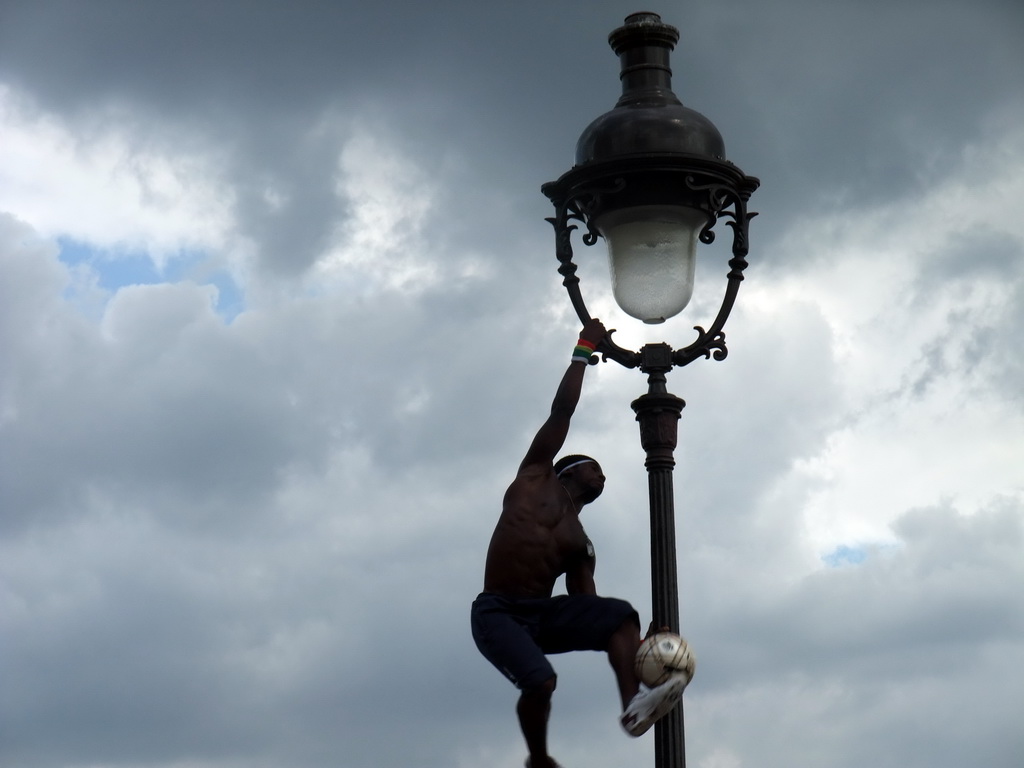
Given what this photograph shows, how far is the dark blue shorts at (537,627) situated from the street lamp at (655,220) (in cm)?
68

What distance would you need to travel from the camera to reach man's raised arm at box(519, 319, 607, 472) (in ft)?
42.2

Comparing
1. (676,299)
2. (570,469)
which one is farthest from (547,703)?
(676,299)

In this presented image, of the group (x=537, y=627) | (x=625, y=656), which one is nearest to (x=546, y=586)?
(x=537, y=627)

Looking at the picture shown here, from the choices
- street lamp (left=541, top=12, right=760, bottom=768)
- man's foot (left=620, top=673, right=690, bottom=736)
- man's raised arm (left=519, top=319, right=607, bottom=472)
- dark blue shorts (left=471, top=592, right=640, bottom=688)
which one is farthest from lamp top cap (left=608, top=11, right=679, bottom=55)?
man's foot (left=620, top=673, right=690, bottom=736)

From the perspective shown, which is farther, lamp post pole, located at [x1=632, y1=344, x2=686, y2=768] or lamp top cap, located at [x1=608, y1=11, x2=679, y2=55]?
lamp top cap, located at [x1=608, y1=11, x2=679, y2=55]

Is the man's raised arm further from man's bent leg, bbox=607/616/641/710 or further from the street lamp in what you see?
man's bent leg, bbox=607/616/641/710

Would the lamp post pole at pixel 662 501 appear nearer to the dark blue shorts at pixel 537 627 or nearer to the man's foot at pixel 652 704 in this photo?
the man's foot at pixel 652 704

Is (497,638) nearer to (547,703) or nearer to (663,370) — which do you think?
(547,703)

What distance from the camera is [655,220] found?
1292 cm

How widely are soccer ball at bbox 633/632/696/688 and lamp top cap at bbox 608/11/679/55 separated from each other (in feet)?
12.7

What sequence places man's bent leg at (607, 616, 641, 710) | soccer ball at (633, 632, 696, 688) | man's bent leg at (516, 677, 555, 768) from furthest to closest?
man's bent leg at (516, 677, 555, 768), man's bent leg at (607, 616, 641, 710), soccer ball at (633, 632, 696, 688)

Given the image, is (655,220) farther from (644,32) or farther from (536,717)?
(536,717)

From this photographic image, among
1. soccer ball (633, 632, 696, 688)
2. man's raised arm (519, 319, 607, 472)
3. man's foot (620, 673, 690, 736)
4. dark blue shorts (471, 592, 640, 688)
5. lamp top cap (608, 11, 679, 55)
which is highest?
lamp top cap (608, 11, 679, 55)

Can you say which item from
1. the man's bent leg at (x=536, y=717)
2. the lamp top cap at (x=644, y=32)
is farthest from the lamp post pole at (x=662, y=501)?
the lamp top cap at (x=644, y=32)
